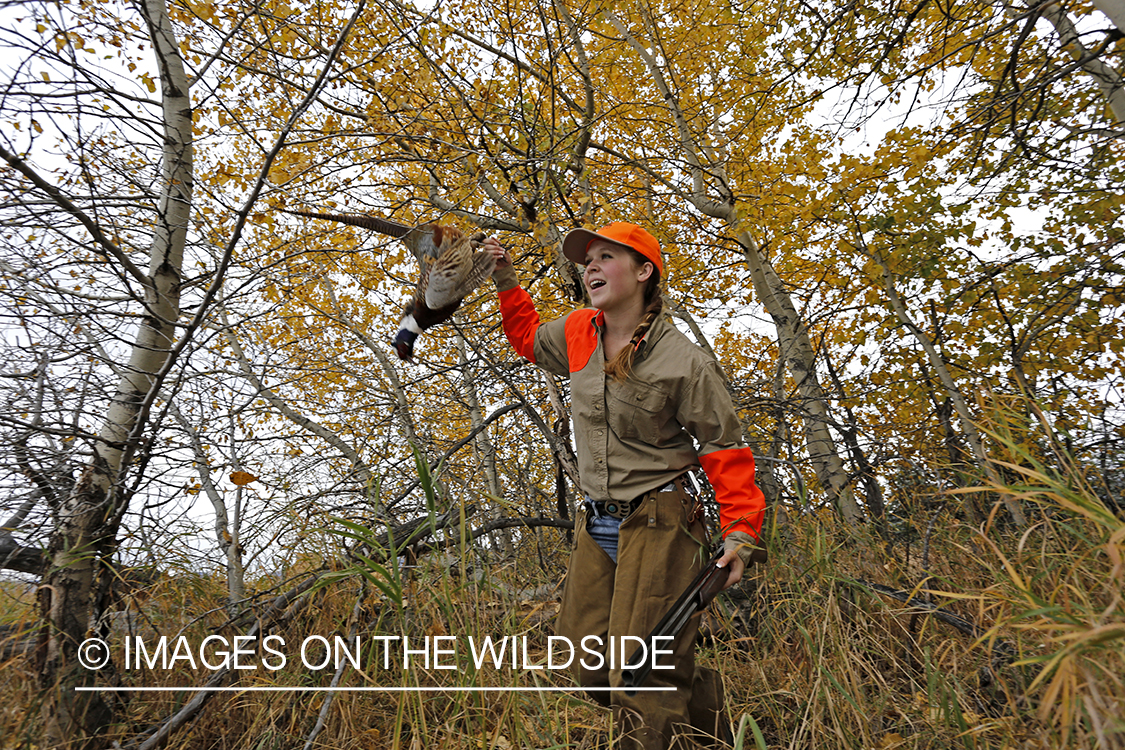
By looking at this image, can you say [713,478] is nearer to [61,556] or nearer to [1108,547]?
[1108,547]

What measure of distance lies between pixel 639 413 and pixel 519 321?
0.85 metres

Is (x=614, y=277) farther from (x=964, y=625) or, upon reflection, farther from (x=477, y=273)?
(x=964, y=625)

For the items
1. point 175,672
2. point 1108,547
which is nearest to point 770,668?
point 1108,547

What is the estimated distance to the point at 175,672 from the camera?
2.68 meters

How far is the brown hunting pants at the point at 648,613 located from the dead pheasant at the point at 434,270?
44.3 inches

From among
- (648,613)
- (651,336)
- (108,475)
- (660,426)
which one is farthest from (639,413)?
(108,475)

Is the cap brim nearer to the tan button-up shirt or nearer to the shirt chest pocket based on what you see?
the tan button-up shirt

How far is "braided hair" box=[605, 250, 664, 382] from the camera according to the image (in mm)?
2396

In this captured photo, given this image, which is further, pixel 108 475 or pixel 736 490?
pixel 108 475

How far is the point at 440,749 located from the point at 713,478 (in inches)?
54.3

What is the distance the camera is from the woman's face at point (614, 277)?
2561mm

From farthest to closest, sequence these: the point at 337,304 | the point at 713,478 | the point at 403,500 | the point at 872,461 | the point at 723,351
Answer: the point at 723,351, the point at 337,304, the point at 872,461, the point at 403,500, the point at 713,478

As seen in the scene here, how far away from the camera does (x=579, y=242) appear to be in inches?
112

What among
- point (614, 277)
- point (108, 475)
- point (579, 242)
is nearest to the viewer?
point (614, 277)
